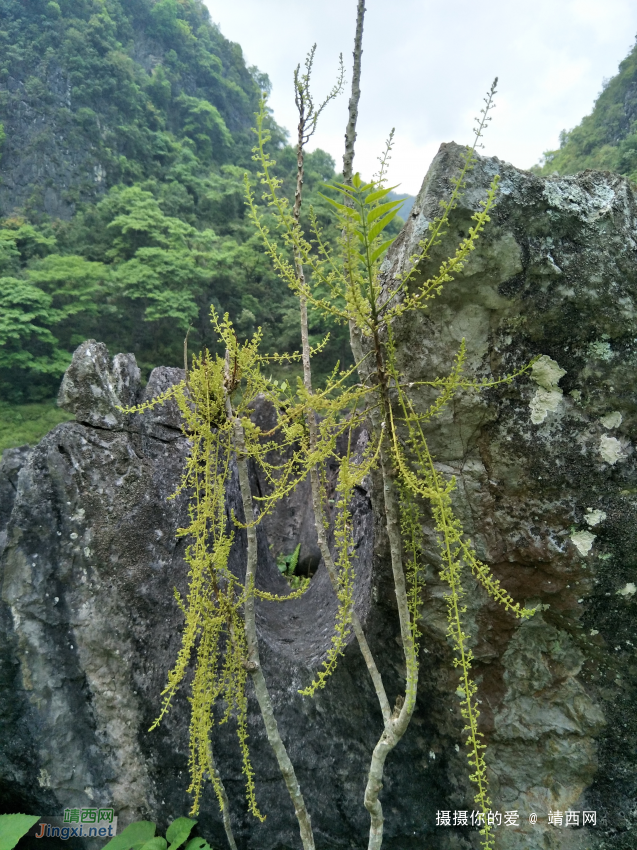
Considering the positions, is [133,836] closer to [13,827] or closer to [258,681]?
[13,827]

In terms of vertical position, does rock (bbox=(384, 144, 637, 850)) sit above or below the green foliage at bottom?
above

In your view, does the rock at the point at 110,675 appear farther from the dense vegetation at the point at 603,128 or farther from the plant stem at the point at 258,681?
the dense vegetation at the point at 603,128

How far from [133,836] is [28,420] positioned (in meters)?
11.3

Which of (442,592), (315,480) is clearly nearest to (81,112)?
(315,480)

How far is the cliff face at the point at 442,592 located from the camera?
184cm

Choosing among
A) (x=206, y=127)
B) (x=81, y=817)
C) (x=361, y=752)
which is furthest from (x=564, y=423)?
(x=206, y=127)

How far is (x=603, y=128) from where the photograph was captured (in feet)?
59.9

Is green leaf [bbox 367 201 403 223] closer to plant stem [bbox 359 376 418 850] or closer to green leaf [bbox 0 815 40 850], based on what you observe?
plant stem [bbox 359 376 418 850]

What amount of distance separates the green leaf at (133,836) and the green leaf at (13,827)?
0.35 metres

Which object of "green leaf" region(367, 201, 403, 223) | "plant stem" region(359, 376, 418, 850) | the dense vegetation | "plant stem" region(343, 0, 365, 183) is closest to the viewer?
"green leaf" region(367, 201, 403, 223)

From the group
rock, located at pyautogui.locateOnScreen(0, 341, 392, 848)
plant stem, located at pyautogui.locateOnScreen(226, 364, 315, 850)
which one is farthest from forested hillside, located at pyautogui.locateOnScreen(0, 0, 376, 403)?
plant stem, located at pyautogui.locateOnScreen(226, 364, 315, 850)

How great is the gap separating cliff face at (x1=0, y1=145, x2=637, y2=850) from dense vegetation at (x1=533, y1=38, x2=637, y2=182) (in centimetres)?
1822

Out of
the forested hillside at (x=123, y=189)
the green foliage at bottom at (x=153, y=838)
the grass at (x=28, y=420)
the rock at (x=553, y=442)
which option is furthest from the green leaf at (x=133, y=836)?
the grass at (x=28, y=420)

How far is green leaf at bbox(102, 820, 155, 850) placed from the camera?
2.16 metres
